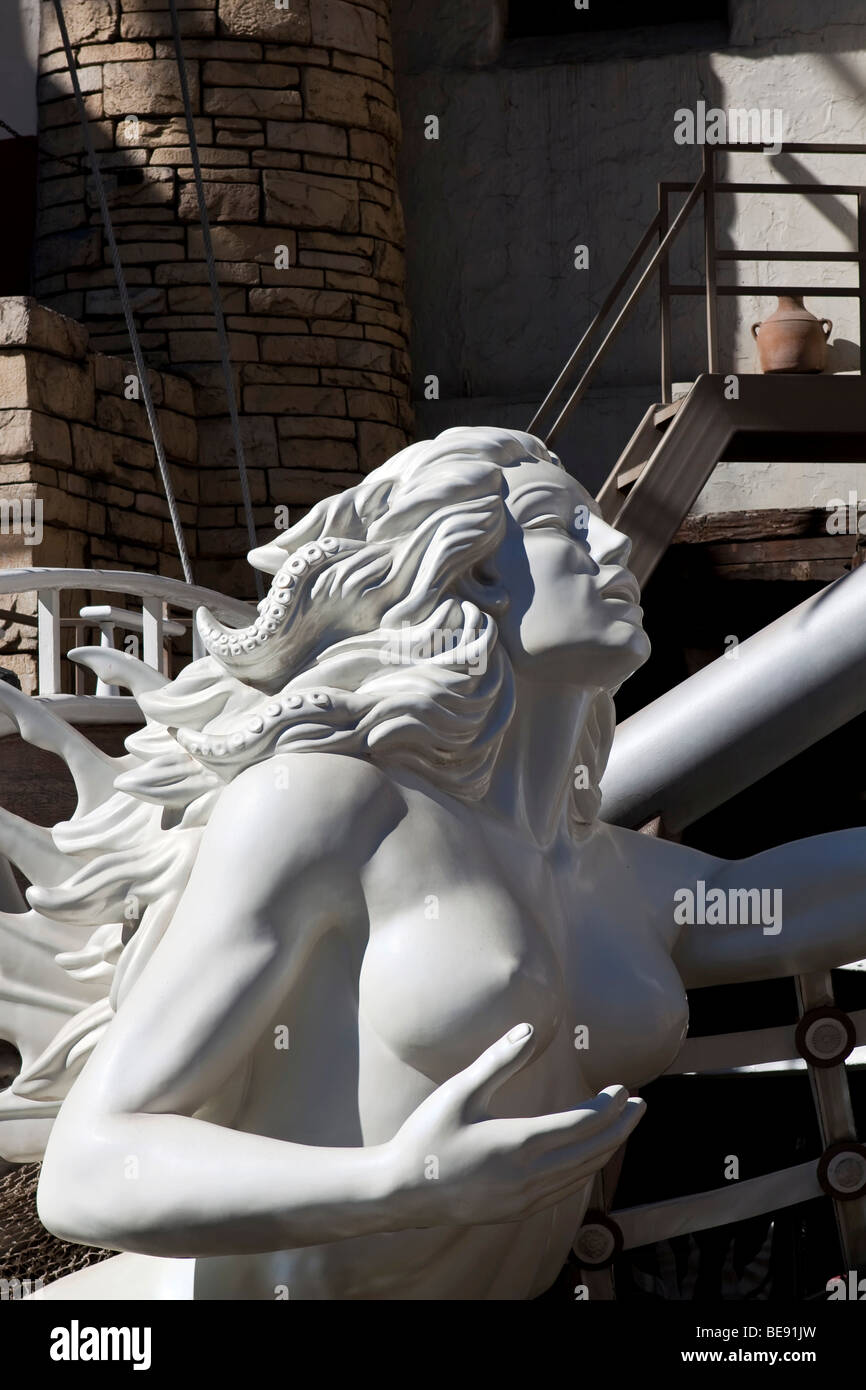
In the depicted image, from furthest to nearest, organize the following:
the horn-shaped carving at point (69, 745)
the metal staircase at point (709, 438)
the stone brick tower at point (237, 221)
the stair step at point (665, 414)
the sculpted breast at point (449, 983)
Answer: the stone brick tower at point (237, 221)
the stair step at point (665, 414)
the metal staircase at point (709, 438)
the horn-shaped carving at point (69, 745)
the sculpted breast at point (449, 983)

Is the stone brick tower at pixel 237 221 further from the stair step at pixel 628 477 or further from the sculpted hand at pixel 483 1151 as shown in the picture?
the sculpted hand at pixel 483 1151

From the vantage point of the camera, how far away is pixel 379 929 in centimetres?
139

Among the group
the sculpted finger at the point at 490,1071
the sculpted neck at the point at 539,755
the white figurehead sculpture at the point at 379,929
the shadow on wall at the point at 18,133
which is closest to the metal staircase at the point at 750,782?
the white figurehead sculpture at the point at 379,929

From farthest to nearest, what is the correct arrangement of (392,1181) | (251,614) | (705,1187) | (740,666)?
(251,614) < (705,1187) < (740,666) < (392,1181)

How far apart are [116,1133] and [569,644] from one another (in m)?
0.58

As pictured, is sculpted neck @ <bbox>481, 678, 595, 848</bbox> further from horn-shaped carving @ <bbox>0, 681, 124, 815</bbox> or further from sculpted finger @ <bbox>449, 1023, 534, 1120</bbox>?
horn-shaped carving @ <bbox>0, 681, 124, 815</bbox>

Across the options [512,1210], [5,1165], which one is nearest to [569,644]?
[512,1210]

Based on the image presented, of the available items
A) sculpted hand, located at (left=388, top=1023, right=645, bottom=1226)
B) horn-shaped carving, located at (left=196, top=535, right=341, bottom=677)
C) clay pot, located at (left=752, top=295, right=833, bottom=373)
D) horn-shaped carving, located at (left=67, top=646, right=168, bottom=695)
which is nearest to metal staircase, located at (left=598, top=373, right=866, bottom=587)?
clay pot, located at (left=752, top=295, right=833, bottom=373)

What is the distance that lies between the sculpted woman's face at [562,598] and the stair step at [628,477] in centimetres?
458

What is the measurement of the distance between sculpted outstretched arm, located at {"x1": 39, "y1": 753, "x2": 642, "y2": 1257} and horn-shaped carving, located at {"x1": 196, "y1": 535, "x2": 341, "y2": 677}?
0.11 metres

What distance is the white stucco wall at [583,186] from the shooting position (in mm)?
9484

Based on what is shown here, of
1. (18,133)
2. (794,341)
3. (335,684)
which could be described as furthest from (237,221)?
(335,684)

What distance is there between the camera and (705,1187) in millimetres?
3037

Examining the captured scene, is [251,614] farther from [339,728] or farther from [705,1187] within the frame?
[339,728]
